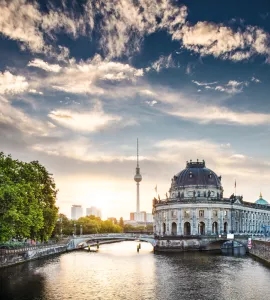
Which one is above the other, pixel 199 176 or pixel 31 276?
pixel 199 176

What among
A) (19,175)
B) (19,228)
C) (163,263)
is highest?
(19,175)

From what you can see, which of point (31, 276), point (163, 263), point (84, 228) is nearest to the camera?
point (31, 276)

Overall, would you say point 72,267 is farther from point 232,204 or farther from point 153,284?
point 232,204

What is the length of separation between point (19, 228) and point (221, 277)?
3581 cm

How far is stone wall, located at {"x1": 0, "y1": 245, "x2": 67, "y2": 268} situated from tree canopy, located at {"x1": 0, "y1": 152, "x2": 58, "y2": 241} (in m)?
2.95

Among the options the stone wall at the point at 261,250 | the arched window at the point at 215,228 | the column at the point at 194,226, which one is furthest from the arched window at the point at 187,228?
the stone wall at the point at 261,250

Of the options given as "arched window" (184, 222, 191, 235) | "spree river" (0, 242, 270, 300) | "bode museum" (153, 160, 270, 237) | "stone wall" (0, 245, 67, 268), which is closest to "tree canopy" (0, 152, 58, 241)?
"stone wall" (0, 245, 67, 268)

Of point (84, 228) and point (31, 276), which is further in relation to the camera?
point (84, 228)

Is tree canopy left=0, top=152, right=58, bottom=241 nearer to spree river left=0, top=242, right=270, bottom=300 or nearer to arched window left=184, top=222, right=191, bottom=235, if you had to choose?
spree river left=0, top=242, right=270, bottom=300

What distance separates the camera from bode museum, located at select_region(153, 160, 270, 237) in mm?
142750

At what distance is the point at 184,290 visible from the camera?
55.2 metres

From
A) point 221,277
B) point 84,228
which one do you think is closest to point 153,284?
point 221,277

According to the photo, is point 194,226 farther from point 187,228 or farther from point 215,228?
point 215,228

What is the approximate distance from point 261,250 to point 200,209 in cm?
4951
